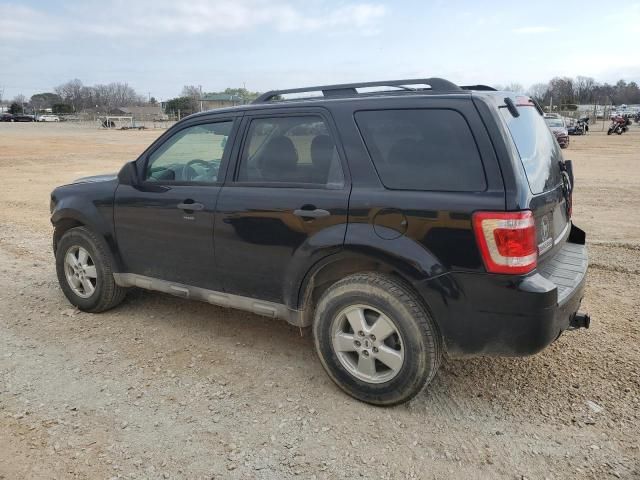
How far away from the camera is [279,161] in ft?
12.2

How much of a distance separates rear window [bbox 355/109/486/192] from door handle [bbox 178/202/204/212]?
1368 millimetres

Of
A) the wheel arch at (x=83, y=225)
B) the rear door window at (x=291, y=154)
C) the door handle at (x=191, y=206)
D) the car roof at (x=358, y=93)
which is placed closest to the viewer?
the car roof at (x=358, y=93)

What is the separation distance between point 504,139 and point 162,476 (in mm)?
2531

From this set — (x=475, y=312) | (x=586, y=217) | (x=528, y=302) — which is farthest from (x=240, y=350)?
(x=586, y=217)

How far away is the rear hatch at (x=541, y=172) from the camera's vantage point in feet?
10.0

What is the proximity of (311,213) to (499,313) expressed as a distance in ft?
4.18

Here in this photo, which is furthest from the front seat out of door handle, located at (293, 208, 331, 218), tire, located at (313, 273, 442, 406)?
tire, located at (313, 273, 442, 406)

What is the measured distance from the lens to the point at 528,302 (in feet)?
9.36

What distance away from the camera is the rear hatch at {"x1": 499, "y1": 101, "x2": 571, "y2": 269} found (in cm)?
306

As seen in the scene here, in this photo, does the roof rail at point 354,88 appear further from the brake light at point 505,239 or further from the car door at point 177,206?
the brake light at point 505,239

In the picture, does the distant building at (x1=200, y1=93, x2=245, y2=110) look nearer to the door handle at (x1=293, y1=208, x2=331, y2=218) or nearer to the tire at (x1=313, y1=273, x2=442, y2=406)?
the door handle at (x1=293, y1=208, x2=331, y2=218)

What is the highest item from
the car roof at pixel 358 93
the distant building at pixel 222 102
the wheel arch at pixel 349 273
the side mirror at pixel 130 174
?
the distant building at pixel 222 102

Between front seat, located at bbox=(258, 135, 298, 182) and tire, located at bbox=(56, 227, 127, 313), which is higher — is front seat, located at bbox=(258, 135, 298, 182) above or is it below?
above

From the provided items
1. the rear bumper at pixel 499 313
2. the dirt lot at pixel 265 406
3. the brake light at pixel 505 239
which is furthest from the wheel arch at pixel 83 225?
the brake light at pixel 505 239
